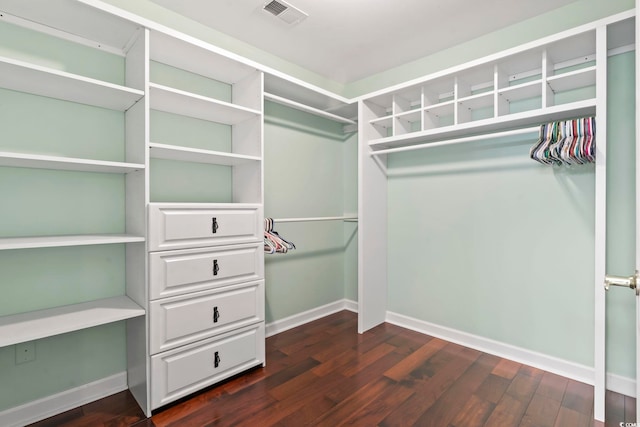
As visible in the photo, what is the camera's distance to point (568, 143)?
194cm

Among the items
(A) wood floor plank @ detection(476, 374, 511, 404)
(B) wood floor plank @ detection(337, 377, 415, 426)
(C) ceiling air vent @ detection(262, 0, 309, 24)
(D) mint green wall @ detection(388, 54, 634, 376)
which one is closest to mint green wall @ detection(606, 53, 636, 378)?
(D) mint green wall @ detection(388, 54, 634, 376)

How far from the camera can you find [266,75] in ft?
7.89

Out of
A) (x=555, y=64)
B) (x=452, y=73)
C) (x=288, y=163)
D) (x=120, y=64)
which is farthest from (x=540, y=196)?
(x=120, y=64)

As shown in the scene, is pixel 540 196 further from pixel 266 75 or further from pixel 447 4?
pixel 266 75

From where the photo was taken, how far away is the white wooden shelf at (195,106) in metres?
1.97

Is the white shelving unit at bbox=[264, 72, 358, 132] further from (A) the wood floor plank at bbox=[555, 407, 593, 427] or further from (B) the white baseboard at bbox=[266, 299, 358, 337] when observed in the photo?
(A) the wood floor plank at bbox=[555, 407, 593, 427]

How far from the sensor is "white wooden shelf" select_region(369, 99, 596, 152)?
1.97m

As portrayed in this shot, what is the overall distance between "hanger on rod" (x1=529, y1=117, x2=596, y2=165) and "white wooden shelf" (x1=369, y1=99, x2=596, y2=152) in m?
0.08

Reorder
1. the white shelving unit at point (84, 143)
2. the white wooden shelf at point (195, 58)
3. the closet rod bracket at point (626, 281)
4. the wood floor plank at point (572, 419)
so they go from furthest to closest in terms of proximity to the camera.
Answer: the white wooden shelf at point (195, 58), the wood floor plank at point (572, 419), the white shelving unit at point (84, 143), the closet rod bracket at point (626, 281)

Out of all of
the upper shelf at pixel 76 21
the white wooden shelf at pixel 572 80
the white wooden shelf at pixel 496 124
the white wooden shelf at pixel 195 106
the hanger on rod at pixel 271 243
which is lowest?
the hanger on rod at pixel 271 243

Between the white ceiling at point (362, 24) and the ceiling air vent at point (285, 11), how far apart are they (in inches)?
1.4

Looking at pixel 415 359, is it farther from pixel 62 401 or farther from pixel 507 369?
pixel 62 401

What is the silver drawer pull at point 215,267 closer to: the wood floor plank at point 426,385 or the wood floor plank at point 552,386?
the wood floor plank at point 426,385

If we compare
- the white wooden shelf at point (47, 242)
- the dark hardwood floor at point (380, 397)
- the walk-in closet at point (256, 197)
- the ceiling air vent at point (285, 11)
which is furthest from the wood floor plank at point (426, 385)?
the ceiling air vent at point (285, 11)
